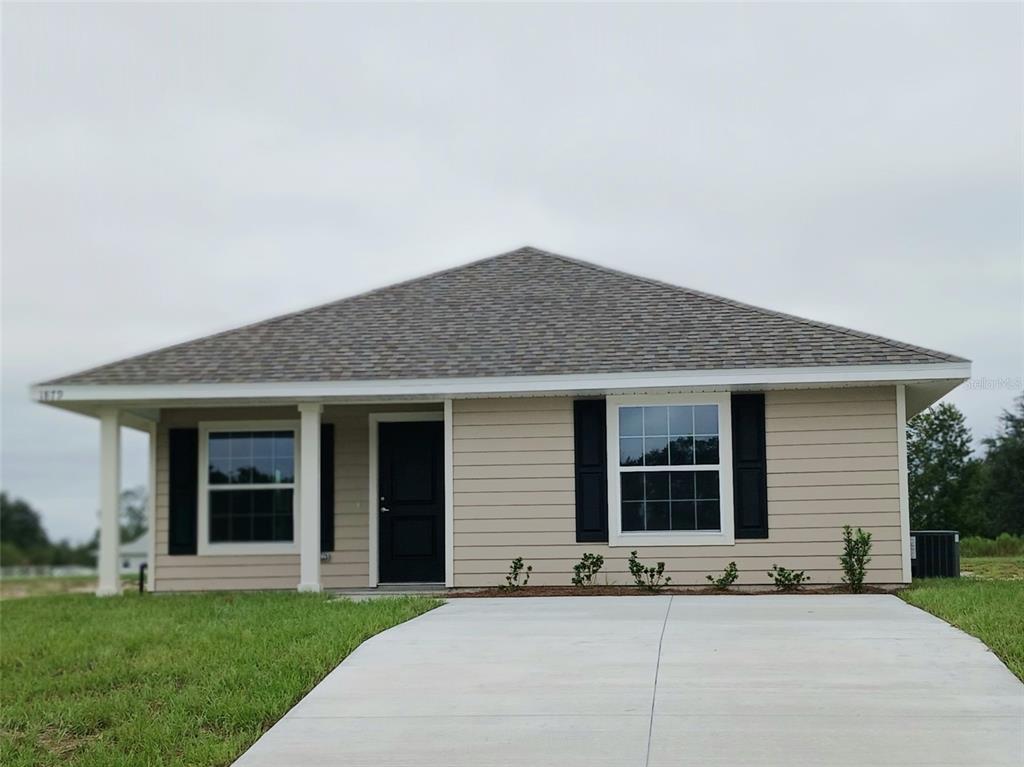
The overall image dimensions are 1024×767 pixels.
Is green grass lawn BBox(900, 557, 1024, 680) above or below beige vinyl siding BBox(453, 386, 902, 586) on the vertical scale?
below

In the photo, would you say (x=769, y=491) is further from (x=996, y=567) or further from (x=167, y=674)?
(x=167, y=674)

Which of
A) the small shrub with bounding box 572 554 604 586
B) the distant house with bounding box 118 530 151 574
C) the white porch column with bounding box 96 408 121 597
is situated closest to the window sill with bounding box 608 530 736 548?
the small shrub with bounding box 572 554 604 586

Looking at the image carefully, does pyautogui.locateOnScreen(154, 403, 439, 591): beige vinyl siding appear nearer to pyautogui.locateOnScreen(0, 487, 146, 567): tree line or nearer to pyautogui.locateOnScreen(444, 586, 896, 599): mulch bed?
pyautogui.locateOnScreen(444, 586, 896, 599): mulch bed

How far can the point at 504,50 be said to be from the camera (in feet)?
54.0

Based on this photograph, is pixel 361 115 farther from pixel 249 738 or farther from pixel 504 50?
pixel 249 738

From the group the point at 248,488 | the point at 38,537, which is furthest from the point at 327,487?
the point at 38,537

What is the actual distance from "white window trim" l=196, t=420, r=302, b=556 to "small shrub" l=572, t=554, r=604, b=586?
3876 millimetres

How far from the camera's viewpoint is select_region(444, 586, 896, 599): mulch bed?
1310 centimetres

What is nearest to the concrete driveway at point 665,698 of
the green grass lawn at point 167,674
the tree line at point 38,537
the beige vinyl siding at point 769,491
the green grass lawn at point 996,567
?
the green grass lawn at point 167,674

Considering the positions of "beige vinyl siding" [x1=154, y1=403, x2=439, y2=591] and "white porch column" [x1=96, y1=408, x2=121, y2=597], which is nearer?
"white porch column" [x1=96, y1=408, x2=121, y2=597]

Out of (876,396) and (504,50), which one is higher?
(504,50)

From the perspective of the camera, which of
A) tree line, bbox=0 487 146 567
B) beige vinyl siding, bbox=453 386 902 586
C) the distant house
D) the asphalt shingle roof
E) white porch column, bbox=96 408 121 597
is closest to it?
beige vinyl siding, bbox=453 386 902 586

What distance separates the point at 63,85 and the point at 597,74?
7.75m

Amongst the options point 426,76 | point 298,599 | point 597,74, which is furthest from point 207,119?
point 298,599
